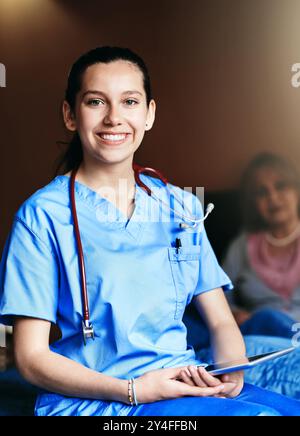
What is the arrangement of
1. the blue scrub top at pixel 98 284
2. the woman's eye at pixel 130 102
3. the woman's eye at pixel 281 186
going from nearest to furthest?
the blue scrub top at pixel 98 284
the woman's eye at pixel 130 102
the woman's eye at pixel 281 186

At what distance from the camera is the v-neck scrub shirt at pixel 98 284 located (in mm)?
1151

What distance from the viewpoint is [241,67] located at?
250 cm

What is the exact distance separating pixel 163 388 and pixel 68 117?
566 mm

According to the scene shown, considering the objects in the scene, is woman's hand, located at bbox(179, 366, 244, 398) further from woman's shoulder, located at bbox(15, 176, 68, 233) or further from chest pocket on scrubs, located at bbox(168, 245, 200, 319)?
woman's shoulder, located at bbox(15, 176, 68, 233)

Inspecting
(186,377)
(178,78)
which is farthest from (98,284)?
(178,78)

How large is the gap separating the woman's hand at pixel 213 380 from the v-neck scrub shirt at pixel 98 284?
0.10 meters

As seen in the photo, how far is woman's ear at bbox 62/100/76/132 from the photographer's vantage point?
1290 millimetres

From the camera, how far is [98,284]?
45.6 inches

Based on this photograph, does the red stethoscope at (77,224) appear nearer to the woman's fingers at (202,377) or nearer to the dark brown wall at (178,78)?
the woman's fingers at (202,377)

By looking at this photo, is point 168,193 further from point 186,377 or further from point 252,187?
point 252,187

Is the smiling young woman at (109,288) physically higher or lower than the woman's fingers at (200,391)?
higher

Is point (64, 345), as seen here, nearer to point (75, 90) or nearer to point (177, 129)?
point (75, 90)

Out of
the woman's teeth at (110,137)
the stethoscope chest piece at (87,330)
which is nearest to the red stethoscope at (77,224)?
the stethoscope chest piece at (87,330)
